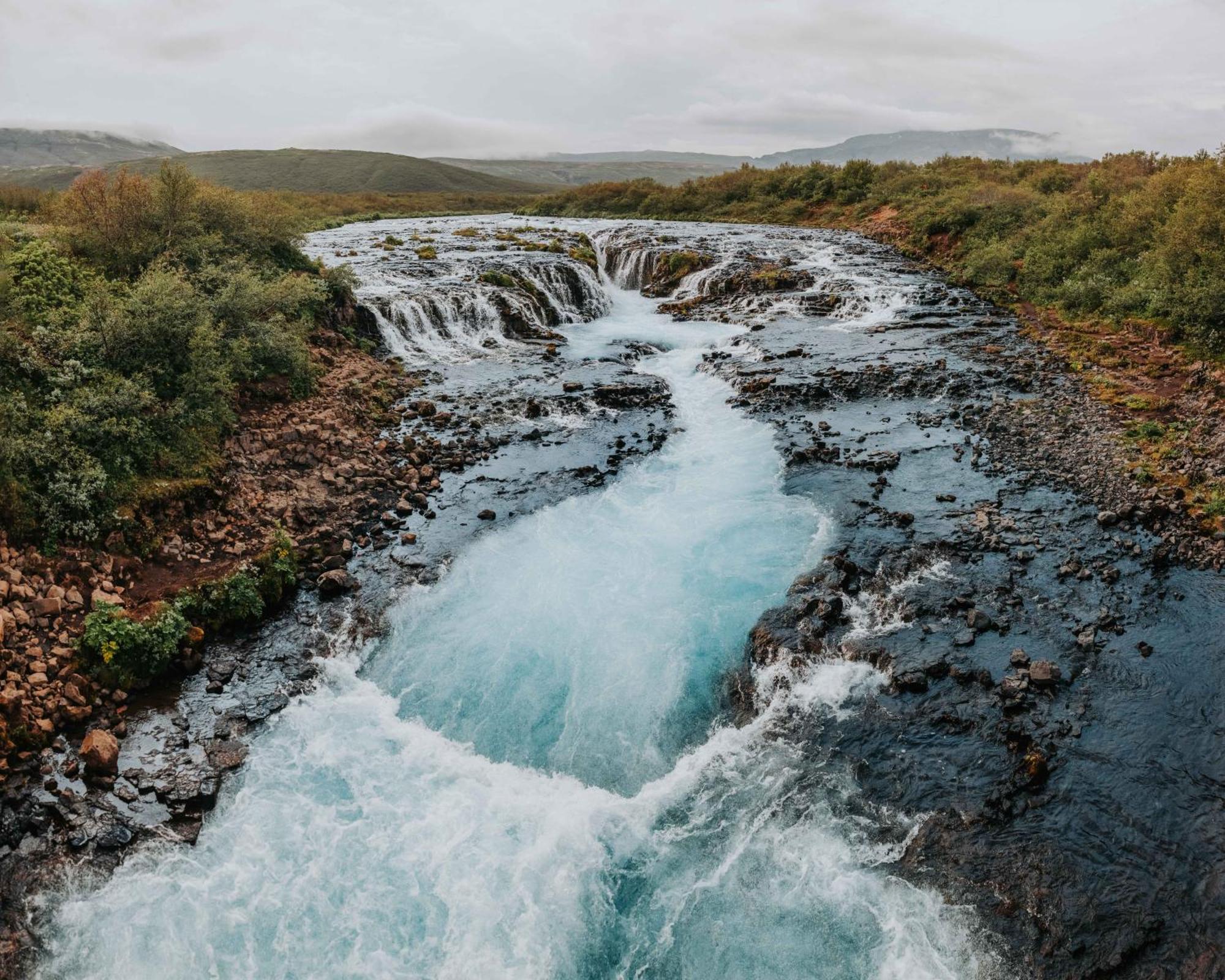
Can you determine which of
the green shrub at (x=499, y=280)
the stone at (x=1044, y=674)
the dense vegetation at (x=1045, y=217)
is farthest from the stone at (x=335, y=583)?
the dense vegetation at (x=1045, y=217)

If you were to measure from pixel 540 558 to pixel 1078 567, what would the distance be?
→ 40.1 feet

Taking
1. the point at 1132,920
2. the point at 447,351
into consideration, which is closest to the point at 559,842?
the point at 1132,920

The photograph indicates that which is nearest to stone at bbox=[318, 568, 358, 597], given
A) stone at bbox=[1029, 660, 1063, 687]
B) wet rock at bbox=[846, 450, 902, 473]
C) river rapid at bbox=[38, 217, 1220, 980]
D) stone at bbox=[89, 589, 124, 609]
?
river rapid at bbox=[38, 217, 1220, 980]

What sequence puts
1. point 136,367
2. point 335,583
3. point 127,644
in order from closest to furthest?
point 127,644, point 335,583, point 136,367

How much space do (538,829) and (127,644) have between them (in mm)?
8131

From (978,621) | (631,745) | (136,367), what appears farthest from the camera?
(136,367)

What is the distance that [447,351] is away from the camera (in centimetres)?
3092

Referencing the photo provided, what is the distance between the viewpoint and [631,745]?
11.9 meters

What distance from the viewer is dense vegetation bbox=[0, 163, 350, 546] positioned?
44.3 ft

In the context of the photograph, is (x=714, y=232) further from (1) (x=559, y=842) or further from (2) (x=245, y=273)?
(1) (x=559, y=842)

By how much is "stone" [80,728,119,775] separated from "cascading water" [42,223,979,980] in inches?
64.8

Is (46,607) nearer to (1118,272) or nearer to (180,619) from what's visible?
(180,619)


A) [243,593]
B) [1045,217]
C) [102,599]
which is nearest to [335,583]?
[243,593]

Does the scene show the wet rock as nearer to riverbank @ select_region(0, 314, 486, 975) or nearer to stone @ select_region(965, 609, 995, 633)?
stone @ select_region(965, 609, 995, 633)
